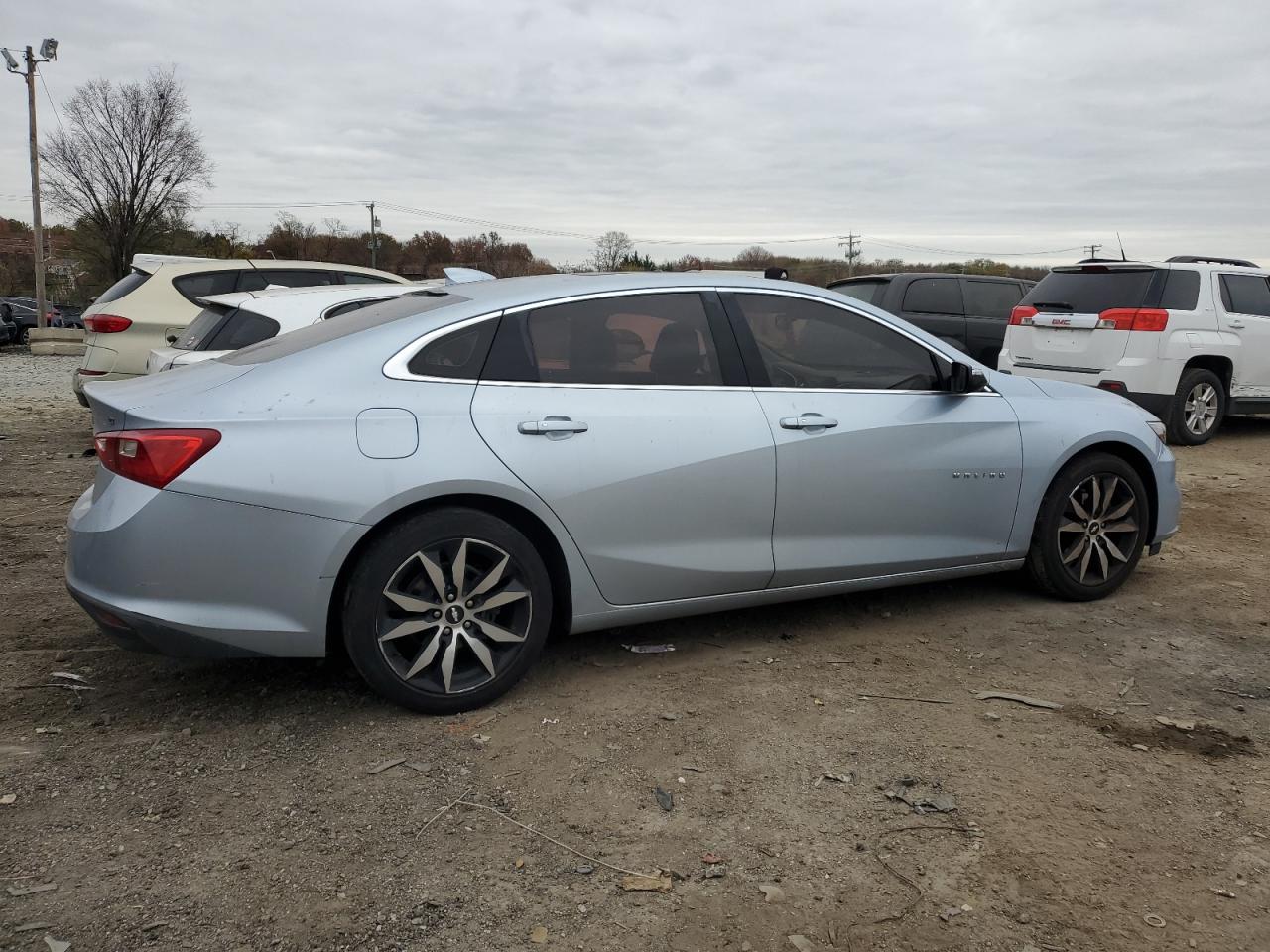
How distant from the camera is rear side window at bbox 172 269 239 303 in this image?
9.46 meters

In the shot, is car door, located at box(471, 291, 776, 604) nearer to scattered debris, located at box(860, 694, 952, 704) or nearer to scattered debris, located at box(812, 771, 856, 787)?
scattered debris, located at box(860, 694, 952, 704)

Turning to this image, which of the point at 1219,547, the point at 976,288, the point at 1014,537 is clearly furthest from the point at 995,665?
the point at 976,288

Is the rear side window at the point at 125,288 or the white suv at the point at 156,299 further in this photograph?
the rear side window at the point at 125,288

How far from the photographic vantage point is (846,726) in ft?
11.8

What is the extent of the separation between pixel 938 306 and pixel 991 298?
873 mm

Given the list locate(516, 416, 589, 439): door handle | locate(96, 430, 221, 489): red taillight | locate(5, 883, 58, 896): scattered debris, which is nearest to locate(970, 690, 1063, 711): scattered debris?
locate(516, 416, 589, 439): door handle

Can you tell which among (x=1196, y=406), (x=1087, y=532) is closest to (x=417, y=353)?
(x=1087, y=532)

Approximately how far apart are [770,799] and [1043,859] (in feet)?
2.53

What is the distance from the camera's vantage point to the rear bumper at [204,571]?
3.29 m

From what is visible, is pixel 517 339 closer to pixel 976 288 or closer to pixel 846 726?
pixel 846 726

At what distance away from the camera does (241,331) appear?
700 centimetres

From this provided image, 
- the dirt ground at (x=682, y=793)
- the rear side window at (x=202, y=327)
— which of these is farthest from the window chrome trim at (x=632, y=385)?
the rear side window at (x=202, y=327)

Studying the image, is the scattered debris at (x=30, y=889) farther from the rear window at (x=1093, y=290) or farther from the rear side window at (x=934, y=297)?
the rear side window at (x=934, y=297)

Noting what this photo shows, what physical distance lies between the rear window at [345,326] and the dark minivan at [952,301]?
8691 millimetres
